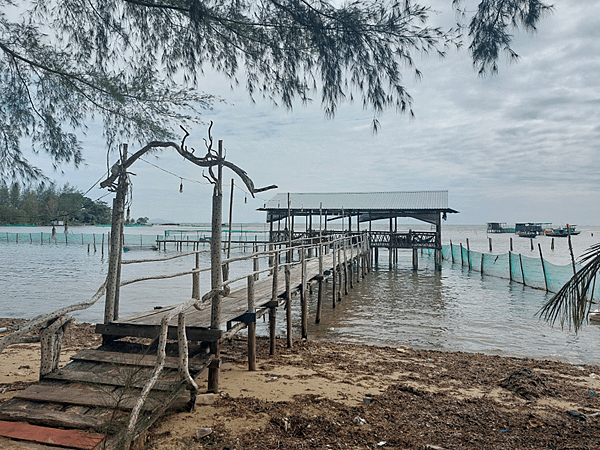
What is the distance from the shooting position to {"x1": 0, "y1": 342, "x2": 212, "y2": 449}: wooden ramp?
3.37m

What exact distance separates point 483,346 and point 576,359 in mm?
1790

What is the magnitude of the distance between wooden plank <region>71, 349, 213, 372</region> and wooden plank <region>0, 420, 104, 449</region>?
1.00 m

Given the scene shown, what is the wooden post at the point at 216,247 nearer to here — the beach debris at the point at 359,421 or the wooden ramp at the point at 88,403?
the wooden ramp at the point at 88,403

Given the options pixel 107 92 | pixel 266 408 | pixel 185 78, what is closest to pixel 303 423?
pixel 266 408

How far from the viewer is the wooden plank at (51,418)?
11.6 feet

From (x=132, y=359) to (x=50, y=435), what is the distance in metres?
1.31

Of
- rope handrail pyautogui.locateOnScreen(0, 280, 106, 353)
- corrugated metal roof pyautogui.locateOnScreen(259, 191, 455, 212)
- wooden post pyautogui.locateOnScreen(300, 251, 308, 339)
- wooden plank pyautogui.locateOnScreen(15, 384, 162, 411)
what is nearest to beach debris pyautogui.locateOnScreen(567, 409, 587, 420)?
wooden plank pyautogui.locateOnScreen(15, 384, 162, 411)

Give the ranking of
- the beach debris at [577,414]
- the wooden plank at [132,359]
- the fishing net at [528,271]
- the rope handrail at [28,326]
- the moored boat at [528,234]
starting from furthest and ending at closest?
1. the moored boat at [528,234]
2. the fishing net at [528,271]
3. the beach debris at [577,414]
4. the wooden plank at [132,359]
5. the rope handrail at [28,326]

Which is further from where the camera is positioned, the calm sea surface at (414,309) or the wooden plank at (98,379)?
the calm sea surface at (414,309)

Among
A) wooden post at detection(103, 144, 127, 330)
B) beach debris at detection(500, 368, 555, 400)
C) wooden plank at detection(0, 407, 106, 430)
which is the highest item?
wooden post at detection(103, 144, 127, 330)

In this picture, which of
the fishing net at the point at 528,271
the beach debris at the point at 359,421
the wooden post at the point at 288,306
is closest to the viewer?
the beach debris at the point at 359,421

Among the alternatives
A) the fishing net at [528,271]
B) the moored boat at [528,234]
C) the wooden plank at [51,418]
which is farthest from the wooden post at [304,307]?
the moored boat at [528,234]

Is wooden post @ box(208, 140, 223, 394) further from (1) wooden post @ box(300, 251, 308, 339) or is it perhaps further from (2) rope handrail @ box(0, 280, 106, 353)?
(1) wooden post @ box(300, 251, 308, 339)

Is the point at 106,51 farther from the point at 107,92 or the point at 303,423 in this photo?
the point at 303,423
